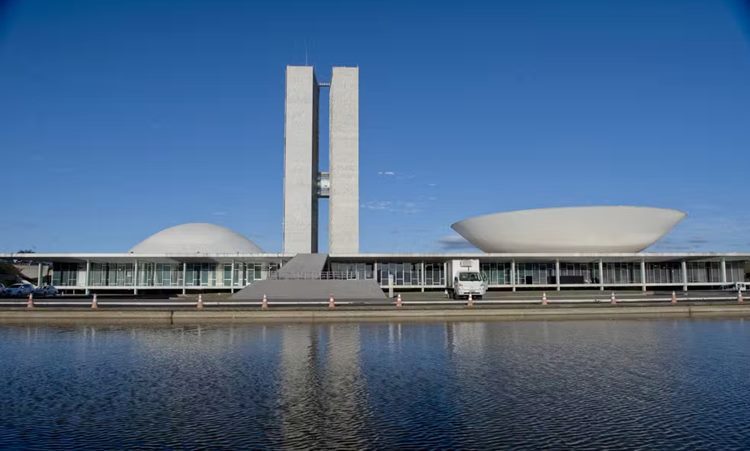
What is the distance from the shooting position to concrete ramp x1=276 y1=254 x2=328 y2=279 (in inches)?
1821

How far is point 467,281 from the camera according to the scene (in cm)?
3747

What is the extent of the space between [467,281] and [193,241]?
46.1 meters

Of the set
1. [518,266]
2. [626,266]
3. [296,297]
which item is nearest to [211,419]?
[296,297]

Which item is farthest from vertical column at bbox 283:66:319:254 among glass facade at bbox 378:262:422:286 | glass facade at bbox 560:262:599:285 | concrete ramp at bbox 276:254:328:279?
glass facade at bbox 560:262:599:285

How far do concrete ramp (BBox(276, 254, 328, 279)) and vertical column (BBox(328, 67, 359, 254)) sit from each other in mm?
17702

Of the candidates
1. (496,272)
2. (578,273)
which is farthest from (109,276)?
(578,273)

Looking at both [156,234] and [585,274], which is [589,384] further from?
[156,234]

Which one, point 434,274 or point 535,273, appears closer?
point 434,274

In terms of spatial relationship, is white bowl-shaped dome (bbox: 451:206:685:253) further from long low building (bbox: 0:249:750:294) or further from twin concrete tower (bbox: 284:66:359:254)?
twin concrete tower (bbox: 284:66:359:254)

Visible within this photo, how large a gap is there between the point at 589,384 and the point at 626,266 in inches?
2110

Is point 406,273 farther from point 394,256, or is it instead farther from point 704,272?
point 704,272

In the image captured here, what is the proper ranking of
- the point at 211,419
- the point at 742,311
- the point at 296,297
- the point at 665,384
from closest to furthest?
1. the point at 211,419
2. the point at 665,384
3. the point at 742,311
4. the point at 296,297

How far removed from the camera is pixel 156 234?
77.7 metres

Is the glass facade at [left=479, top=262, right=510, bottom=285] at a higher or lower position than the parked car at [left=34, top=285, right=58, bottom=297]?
higher
